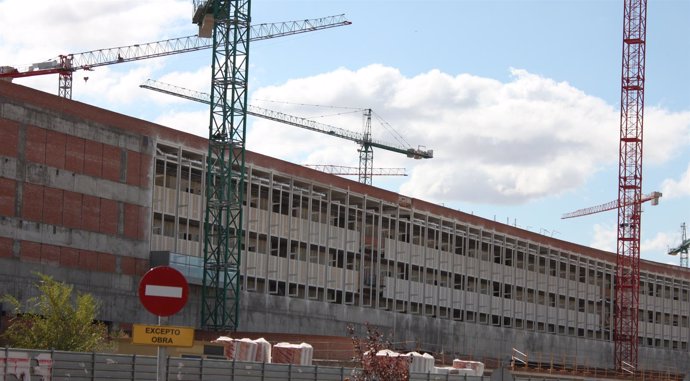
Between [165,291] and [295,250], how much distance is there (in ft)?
221

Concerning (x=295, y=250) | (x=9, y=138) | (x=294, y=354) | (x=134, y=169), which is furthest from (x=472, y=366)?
(x=9, y=138)

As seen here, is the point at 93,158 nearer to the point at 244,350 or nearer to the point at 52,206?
the point at 52,206

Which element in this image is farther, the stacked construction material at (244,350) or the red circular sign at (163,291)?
the stacked construction material at (244,350)

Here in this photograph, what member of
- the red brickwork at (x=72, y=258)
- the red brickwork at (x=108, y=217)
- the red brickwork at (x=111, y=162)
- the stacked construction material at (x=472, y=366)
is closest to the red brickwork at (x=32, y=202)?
the red brickwork at (x=72, y=258)

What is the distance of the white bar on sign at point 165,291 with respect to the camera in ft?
54.6

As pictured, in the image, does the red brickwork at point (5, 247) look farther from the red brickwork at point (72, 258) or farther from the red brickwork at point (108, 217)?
the red brickwork at point (108, 217)

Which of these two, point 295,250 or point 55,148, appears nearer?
point 55,148

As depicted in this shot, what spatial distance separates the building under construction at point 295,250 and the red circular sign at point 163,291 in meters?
49.7

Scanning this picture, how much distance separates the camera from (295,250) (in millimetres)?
84062

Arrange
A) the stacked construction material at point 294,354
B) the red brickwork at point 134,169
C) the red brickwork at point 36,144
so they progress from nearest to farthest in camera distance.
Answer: the stacked construction material at point 294,354, the red brickwork at point 36,144, the red brickwork at point 134,169

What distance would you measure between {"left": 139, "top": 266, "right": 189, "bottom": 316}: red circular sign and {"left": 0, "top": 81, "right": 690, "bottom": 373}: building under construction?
4965 centimetres

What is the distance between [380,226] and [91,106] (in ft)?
97.9

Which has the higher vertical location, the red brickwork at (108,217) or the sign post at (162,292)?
the red brickwork at (108,217)

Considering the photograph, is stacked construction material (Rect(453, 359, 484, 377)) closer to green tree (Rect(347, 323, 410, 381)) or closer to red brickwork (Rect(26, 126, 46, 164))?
red brickwork (Rect(26, 126, 46, 164))
